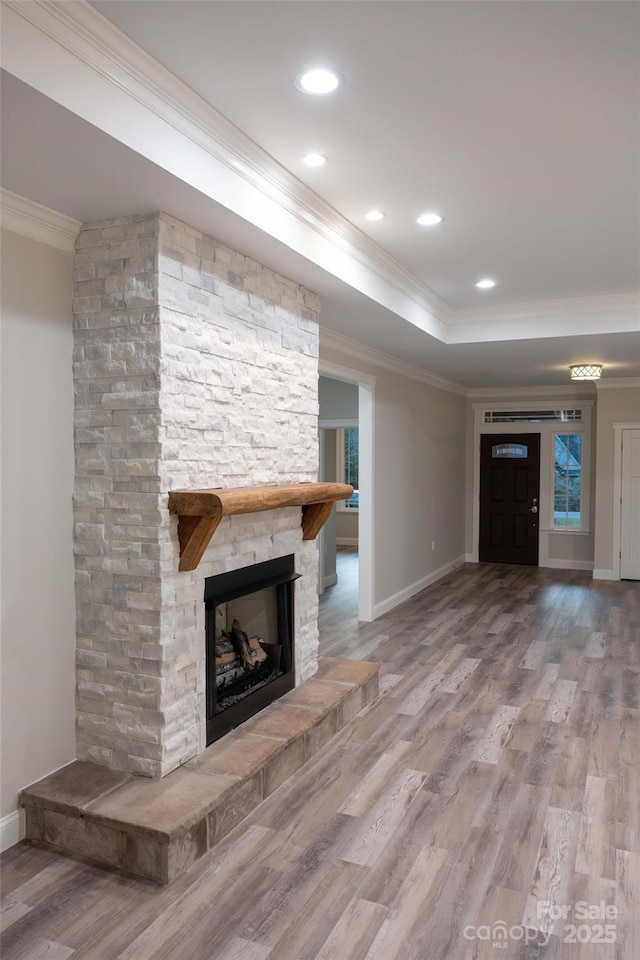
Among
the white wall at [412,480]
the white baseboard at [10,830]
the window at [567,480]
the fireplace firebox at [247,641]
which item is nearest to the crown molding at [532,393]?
the white wall at [412,480]

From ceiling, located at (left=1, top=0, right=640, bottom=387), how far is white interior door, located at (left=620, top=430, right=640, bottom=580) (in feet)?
14.5

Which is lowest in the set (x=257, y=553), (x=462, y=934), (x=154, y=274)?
(x=462, y=934)

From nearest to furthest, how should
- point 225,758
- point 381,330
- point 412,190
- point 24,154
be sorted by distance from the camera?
point 24,154
point 225,758
point 412,190
point 381,330

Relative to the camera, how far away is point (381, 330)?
5160 mm

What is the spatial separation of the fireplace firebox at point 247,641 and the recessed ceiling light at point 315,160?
6.20 ft

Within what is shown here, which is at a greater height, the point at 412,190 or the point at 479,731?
the point at 412,190

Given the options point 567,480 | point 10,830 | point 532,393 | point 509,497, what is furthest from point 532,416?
point 10,830

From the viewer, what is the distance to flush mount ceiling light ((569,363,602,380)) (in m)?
6.70

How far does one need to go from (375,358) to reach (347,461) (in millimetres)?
5231

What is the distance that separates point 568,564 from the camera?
30.6ft

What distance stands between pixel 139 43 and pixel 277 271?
1566 millimetres

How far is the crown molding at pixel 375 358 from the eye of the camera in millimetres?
5320

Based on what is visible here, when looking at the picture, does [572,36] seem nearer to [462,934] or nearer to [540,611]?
Answer: [462,934]

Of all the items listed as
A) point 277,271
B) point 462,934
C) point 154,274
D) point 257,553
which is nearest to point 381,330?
point 277,271
